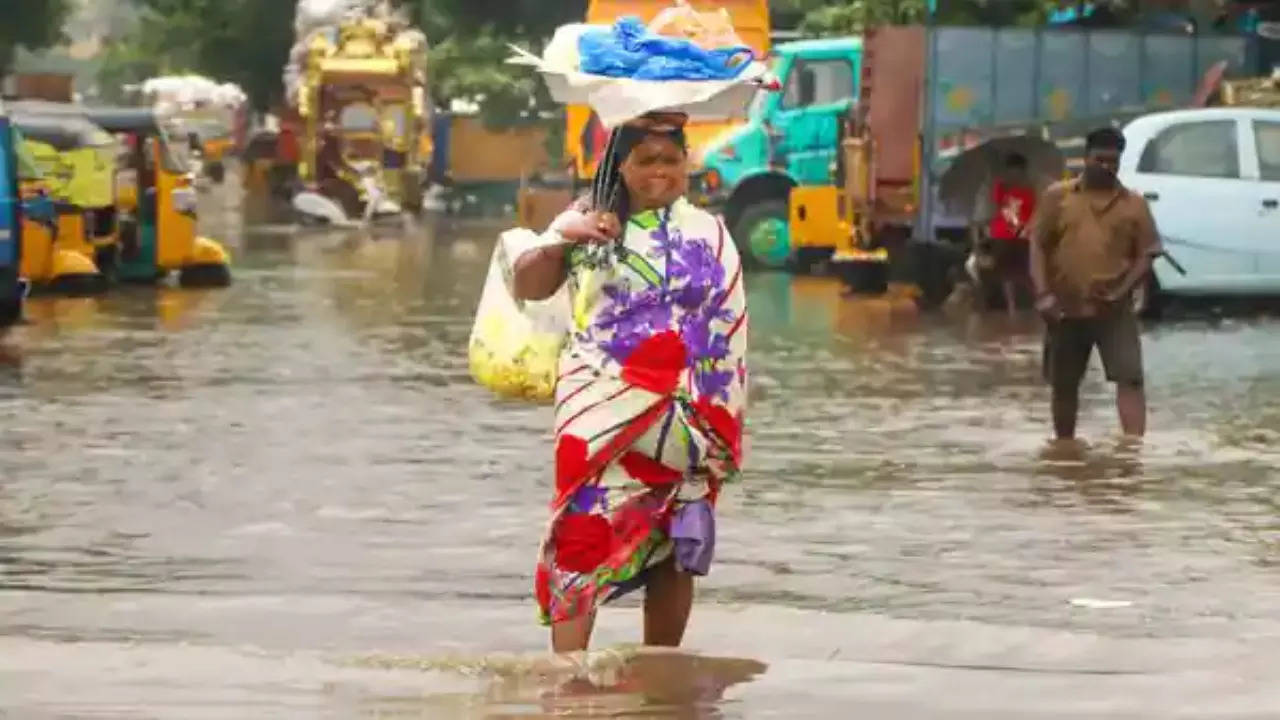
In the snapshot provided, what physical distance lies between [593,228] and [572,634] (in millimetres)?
1013

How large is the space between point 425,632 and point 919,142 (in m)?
20.2

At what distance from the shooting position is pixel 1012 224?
27500 mm

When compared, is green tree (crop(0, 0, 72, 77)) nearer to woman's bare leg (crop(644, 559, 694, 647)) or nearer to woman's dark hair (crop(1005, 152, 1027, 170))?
woman's dark hair (crop(1005, 152, 1027, 170))

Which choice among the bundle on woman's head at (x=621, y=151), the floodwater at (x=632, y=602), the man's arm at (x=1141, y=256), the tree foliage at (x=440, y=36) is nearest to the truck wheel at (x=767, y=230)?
the floodwater at (x=632, y=602)

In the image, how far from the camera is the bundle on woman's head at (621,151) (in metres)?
8.34

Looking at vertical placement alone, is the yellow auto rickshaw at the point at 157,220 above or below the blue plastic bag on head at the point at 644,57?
below

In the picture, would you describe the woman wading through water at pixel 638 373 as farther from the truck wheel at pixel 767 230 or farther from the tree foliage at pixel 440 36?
the tree foliage at pixel 440 36

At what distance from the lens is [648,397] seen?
8.25 metres

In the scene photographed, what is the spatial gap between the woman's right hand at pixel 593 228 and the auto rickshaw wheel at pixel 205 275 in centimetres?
2475

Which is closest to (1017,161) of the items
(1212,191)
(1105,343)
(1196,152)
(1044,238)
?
(1196,152)

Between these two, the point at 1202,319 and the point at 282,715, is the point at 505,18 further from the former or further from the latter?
the point at 282,715

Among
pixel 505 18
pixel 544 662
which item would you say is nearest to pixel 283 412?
pixel 544 662

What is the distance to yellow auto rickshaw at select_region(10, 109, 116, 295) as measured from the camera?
29766 mm

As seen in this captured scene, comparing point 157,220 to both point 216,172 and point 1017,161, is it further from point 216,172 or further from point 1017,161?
point 216,172
